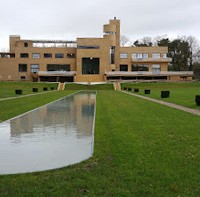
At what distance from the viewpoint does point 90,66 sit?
89.7 m

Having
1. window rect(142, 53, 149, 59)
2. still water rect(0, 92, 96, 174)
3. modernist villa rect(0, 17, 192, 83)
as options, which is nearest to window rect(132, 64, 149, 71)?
modernist villa rect(0, 17, 192, 83)

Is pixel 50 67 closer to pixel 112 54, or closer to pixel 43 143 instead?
pixel 112 54

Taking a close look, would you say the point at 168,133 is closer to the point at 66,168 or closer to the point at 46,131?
the point at 46,131

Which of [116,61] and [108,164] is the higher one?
[116,61]

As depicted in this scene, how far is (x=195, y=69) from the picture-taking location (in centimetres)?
9194

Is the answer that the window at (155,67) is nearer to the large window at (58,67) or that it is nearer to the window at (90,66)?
the window at (90,66)

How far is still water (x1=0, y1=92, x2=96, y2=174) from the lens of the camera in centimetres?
764

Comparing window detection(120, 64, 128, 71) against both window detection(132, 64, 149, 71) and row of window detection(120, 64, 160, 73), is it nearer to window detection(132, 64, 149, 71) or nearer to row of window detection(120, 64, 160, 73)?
row of window detection(120, 64, 160, 73)

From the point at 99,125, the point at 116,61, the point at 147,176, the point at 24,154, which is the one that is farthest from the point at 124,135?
the point at 116,61

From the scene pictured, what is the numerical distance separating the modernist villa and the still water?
70725 millimetres

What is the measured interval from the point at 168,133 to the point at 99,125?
10.4ft

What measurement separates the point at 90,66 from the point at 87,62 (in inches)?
51.5

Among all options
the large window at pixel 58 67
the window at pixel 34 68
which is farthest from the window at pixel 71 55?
the window at pixel 34 68

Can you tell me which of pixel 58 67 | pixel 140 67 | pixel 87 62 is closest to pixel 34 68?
pixel 58 67
